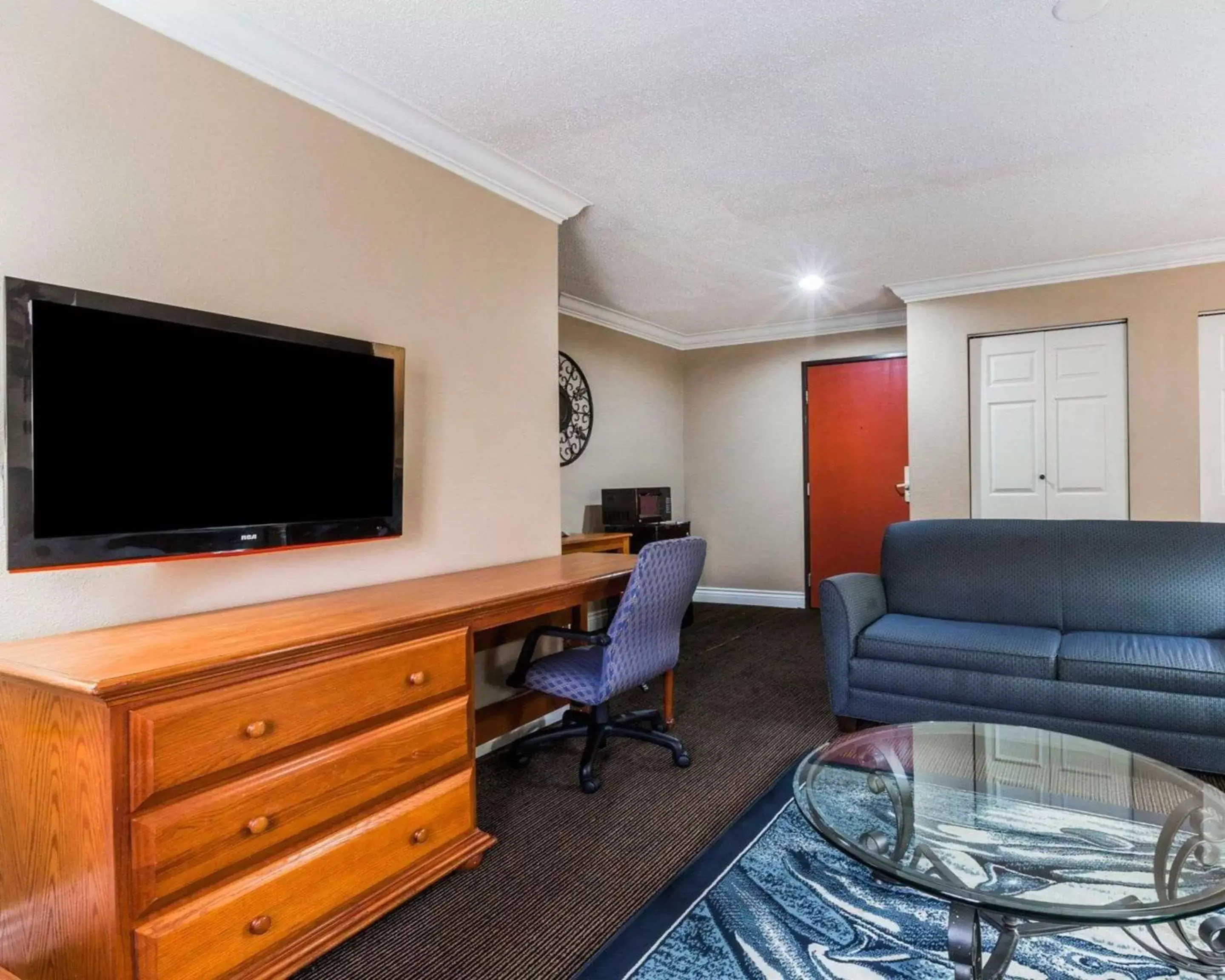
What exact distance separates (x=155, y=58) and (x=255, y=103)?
0.86 ft

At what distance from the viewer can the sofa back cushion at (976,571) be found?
3160mm

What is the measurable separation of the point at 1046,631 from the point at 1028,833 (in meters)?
1.60

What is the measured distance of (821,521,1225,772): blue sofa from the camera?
2.49 m

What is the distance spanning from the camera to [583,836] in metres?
2.18

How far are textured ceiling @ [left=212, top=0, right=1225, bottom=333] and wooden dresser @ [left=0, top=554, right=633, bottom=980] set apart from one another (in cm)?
163

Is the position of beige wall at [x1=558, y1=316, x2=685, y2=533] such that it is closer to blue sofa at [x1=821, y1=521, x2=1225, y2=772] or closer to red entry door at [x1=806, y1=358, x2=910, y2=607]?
red entry door at [x1=806, y1=358, x2=910, y2=607]

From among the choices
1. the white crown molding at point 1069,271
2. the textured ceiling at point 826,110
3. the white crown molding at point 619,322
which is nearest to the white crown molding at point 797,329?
the white crown molding at point 619,322

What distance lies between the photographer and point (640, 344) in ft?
18.6

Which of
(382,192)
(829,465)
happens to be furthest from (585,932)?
(829,465)

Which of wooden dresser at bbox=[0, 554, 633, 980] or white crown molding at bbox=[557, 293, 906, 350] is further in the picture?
white crown molding at bbox=[557, 293, 906, 350]

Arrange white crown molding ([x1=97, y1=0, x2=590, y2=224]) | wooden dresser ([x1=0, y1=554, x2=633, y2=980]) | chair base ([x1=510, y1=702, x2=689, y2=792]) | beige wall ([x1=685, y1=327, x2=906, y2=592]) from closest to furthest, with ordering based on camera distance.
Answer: wooden dresser ([x1=0, y1=554, x2=633, y2=980])
white crown molding ([x1=97, y1=0, x2=590, y2=224])
chair base ([x1=510, y1=702, x2=689, y2=792])
beige wall ([x1=685, y1=327, x2=906, y2=592])

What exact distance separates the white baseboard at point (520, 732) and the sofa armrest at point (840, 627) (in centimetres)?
119

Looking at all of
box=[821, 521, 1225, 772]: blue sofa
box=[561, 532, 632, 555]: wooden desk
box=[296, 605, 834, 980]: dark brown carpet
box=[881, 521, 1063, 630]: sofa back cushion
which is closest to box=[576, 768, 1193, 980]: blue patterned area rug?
box=[296, 605, 834, 980]: dark brown carpet

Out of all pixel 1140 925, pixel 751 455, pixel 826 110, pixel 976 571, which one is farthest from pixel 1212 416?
pixel 1140 925
